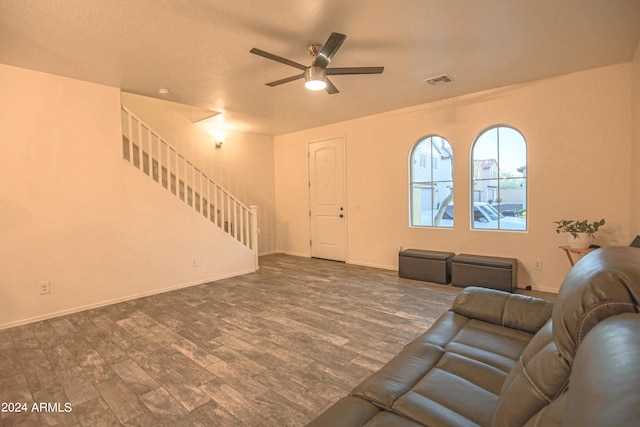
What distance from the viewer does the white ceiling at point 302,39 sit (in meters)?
2.38


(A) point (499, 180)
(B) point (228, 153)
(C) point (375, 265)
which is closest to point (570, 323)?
(A) point (499, 180)

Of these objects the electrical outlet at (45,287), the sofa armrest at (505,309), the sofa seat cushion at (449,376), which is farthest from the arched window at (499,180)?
the electrical outlet at (45,287)

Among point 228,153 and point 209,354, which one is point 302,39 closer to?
point 209,354

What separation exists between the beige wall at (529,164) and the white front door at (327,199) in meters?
0.20

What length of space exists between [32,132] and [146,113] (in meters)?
2.03

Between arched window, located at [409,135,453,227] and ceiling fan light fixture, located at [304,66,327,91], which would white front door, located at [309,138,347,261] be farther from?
ceiling fan light fixture, located at [304,66,327,91]

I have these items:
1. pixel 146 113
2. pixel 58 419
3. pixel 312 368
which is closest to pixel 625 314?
pixel 312 368

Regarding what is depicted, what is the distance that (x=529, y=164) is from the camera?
4129 mm

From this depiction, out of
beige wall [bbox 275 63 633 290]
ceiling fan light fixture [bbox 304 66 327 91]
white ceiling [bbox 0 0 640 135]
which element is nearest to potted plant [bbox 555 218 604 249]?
beige wall [bbox 275 63 633 290]

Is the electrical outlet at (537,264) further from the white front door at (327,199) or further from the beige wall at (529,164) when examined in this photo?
the white front door at (327,199)

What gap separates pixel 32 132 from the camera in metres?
3.38

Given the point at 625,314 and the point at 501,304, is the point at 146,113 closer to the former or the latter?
the point at 501,304

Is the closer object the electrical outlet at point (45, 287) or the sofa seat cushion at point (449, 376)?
A: the sofa seat cushion at point (449, 376)

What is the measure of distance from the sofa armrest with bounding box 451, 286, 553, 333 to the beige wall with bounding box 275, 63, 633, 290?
2618mm
